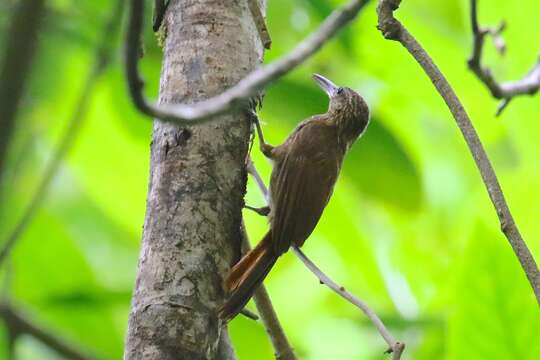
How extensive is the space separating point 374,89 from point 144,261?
6.56 feet

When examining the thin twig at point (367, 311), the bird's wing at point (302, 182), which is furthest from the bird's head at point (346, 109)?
the thin twig at point (367, 311)

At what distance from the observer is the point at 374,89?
12.8 feet

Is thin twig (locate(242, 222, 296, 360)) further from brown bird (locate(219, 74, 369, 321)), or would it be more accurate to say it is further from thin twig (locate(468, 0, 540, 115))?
thin twig (locate(468, 0, 540, 115))

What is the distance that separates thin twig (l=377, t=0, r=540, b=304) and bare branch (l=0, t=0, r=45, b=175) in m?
1.08

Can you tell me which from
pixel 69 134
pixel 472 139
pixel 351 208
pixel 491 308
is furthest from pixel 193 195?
pixel 351 208

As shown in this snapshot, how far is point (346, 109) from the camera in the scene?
3.82 m

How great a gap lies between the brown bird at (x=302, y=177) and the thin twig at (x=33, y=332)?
0.54 m

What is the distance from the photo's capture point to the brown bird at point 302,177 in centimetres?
264

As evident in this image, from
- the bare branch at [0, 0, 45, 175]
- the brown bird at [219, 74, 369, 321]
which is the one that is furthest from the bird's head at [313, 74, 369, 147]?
the bare branch at [0, 0, 45, 175]

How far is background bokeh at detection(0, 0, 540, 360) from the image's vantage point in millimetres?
2322

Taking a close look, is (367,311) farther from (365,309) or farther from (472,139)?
(472,139)

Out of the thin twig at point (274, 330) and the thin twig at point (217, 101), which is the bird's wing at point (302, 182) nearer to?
the thin twig at point (274, 330)

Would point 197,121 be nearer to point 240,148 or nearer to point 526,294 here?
point 240,148

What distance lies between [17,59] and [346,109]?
8.71 ft
